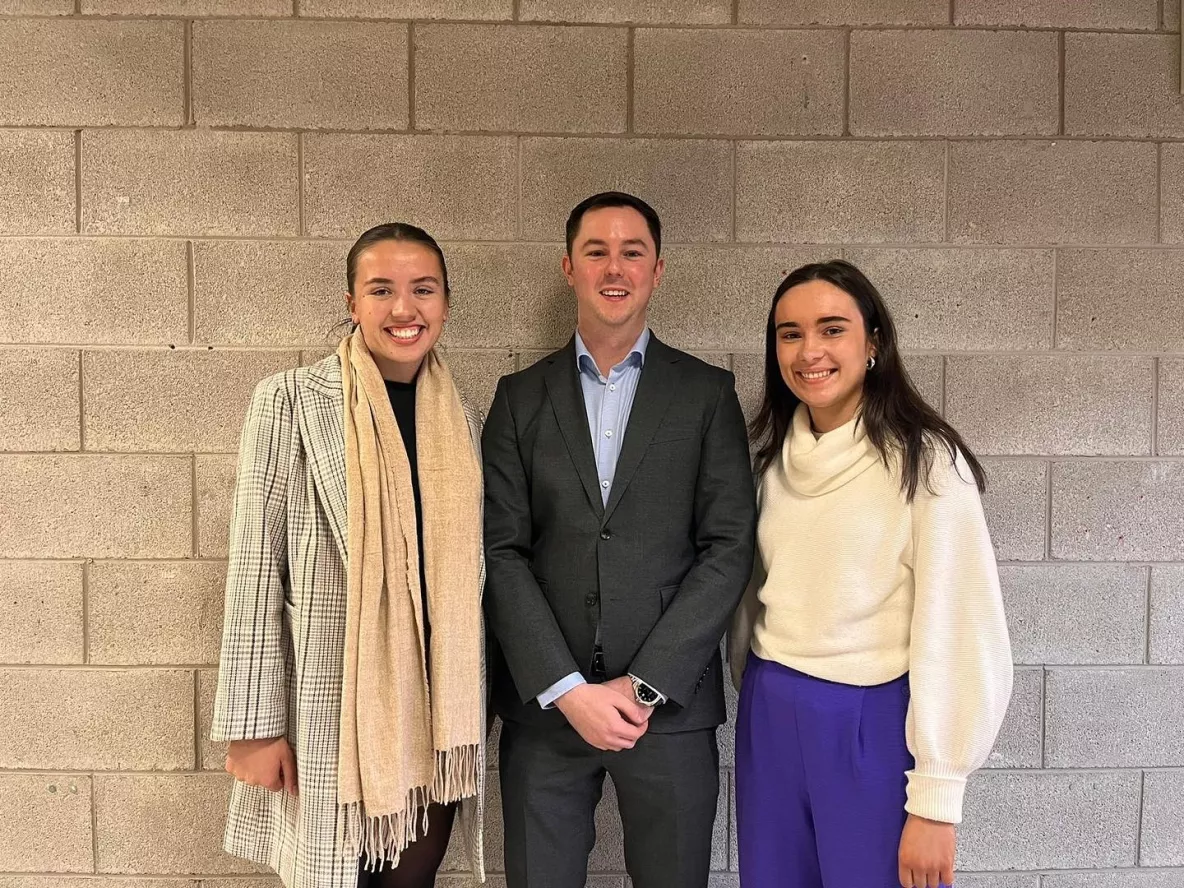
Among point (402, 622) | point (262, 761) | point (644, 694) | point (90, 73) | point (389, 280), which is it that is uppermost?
point (90, 73)

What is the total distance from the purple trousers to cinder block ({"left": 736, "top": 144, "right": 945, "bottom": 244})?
1.08 metres

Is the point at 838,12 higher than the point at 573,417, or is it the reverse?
the point at 838,12

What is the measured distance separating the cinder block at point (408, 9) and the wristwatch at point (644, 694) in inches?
60.9

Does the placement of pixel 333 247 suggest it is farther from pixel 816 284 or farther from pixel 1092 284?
pixel 1092 284

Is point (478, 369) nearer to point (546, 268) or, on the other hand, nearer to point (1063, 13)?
point (546, 268)

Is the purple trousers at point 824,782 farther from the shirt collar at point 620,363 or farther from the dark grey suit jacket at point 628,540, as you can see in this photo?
the shirt collar at point 620,363

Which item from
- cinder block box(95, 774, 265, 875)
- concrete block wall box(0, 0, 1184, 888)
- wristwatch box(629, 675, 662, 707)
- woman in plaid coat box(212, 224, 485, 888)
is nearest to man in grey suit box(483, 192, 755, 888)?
wristwatch box(629, 675, 662, 707)

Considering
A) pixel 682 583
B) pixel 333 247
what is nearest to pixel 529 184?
pixel 333 247

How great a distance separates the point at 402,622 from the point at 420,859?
0.53 m

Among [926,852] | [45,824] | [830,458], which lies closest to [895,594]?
[830,458]

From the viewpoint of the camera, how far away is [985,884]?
1.99 m

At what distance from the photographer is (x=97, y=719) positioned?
1.92m

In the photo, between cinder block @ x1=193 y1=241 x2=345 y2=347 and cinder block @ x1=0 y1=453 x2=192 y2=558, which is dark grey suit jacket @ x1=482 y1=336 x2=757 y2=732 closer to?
cinder block @ x1=193 y1=241 x2=345 y2=347

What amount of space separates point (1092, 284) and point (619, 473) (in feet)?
4.44
